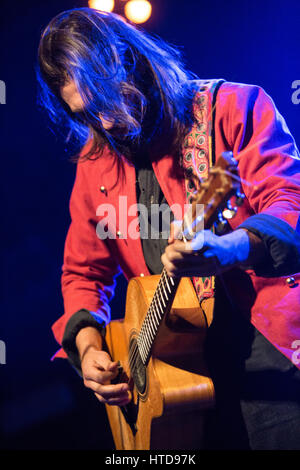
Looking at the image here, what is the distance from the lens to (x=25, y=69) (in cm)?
241

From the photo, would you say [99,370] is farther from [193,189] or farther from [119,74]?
[119,74]

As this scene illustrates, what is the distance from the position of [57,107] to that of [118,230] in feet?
2.50

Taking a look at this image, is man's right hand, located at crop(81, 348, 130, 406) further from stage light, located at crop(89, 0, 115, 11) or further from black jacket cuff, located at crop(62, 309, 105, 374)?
stage light, located at crop(89, 0, 115, 11)

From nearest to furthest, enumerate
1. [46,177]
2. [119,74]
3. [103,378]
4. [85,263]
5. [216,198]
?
[216,198] → [119,74] → [103,378] → [85,263] → [46,177]

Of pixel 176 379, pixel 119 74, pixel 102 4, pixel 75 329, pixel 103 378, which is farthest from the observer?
pixel 102 4

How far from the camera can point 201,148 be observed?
1165mm

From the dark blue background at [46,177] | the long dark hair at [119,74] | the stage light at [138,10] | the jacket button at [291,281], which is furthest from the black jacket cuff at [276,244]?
the stage light at [138,10]

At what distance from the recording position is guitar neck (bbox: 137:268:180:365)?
0.95m

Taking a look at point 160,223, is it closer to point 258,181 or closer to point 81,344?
point 258,181

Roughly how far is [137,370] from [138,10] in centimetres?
226

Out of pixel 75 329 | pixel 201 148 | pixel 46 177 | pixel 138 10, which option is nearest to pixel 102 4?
pixel 138 10

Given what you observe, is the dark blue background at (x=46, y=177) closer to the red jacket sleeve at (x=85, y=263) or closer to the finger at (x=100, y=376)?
the red jacket sleeve at (x=85, y=263)

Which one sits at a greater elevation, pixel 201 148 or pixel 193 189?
pixel 201 148
